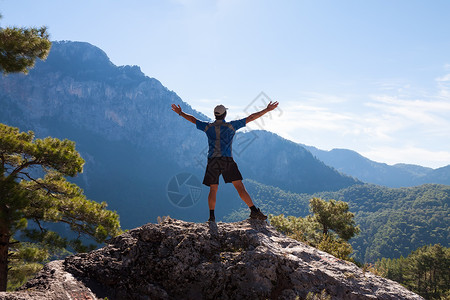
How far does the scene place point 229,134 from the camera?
5.42m

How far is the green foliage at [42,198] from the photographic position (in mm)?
7733

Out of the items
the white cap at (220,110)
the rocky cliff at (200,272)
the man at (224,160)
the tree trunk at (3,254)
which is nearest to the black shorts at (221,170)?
the man at (224,160)

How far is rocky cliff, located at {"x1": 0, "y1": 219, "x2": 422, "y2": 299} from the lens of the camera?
11.5 feet

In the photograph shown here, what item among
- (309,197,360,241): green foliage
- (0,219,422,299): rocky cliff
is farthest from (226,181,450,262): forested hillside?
(0,219,422,299): rocky cliff

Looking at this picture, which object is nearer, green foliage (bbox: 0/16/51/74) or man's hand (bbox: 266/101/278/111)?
man's hand (bbox: 266/101/278/111)

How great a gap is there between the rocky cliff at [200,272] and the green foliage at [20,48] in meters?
6.59

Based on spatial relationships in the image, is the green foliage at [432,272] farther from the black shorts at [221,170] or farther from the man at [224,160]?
the black shorts at [221,170]

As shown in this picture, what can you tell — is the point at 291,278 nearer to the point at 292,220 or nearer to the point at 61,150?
the point at 61,150

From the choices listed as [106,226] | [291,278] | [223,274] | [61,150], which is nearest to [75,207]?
[106,226]

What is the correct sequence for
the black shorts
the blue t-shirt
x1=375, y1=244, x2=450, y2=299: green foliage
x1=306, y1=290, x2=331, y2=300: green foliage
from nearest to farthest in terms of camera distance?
x1=306, y1=290, x2=331, y2=300: green foliage < the black shorts < the blue t-shirt < x1=375, y1=244, x2=450, y2=299: green foliage

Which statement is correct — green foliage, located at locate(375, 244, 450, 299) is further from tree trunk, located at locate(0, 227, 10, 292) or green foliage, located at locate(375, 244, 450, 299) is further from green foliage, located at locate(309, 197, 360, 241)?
tree trunk, located at locate(0, 227, 10, 292)

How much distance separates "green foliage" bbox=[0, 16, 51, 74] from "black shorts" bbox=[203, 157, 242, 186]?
6646 millimetres

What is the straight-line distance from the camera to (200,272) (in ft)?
12.3

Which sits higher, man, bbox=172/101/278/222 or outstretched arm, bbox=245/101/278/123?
outstretched arm, bbox=245/101/278/123
